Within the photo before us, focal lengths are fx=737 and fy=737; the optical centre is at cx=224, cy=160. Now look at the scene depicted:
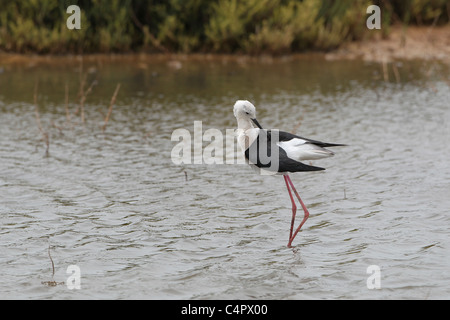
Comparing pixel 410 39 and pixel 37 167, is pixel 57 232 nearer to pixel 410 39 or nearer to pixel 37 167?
pixel 37 167

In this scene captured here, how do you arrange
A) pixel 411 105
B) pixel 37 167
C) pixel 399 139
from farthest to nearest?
pixel 411 105, pixel 399 139, pixel 37 167

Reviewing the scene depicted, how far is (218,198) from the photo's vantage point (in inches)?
286

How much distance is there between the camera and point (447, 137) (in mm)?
9375

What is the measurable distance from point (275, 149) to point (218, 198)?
142 cm

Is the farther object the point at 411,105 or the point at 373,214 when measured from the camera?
the point at 411,105

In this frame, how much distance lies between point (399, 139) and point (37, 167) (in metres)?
4.47

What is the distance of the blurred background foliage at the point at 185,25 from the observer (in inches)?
581

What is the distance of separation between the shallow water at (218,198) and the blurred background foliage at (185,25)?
2.21 metres

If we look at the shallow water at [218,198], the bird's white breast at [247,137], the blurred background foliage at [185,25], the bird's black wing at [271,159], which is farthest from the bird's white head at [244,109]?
the blurred background foliage at [185,25]

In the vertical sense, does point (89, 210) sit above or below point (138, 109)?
below

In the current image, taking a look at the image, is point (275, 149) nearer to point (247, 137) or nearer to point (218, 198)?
point (247, 137)

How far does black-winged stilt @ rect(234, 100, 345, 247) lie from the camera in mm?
5961

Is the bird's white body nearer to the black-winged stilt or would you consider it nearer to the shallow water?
the black-winged stilt

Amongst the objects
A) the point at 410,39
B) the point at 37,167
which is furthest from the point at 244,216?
the point at 410,39
